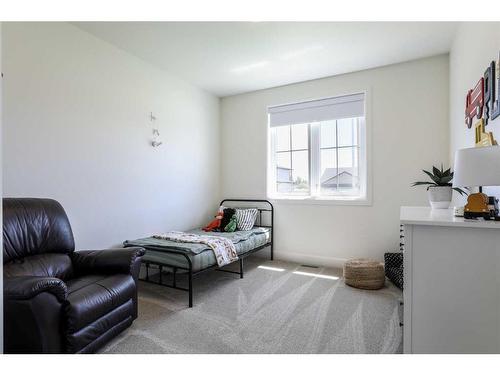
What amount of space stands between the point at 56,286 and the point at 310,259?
3.00 metres

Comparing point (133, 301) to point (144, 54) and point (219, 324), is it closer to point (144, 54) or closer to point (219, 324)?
point (219, 324)

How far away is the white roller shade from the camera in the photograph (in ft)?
11.7

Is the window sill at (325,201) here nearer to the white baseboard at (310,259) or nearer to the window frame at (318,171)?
the window frame at (318,171)

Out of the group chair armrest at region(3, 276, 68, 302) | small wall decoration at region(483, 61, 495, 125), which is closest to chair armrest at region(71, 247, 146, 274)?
chair armrest at region(3, 276, 68, 302)

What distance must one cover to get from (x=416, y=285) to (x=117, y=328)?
1.93 metres

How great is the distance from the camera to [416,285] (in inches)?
58.7

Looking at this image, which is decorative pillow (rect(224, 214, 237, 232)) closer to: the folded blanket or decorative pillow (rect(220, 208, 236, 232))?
decorative pillow (rect(220, 208, 236, 232))

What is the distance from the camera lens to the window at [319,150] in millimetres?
3619

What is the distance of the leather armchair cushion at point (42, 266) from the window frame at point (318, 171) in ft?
8.81

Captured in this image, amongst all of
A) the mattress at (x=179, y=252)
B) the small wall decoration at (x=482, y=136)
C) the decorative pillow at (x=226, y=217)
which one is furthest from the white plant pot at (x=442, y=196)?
the decorative pillow at (x=226, y=217)

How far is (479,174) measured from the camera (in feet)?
4.33

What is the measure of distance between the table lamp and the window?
6.84 ft

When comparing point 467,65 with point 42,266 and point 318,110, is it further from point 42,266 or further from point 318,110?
point 42,266
